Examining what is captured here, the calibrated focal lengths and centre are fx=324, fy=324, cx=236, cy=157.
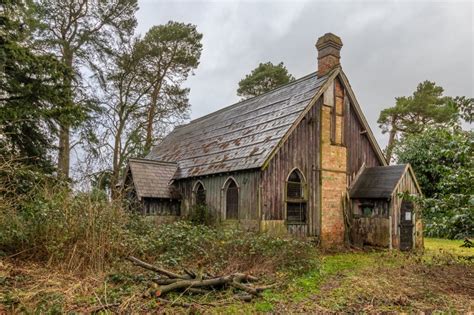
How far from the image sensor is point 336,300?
641 centimetres

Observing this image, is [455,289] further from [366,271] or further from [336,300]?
[336,300]

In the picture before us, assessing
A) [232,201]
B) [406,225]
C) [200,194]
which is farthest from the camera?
[200,194]

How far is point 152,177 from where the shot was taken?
16.8 metres

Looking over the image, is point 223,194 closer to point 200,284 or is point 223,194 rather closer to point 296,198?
point 296,198

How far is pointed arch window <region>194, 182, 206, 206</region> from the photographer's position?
15.5 m

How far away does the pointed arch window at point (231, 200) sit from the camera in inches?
532

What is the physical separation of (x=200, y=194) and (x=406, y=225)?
9.33 meters

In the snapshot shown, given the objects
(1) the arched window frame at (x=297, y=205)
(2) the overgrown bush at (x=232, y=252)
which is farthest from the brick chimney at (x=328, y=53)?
(2) the overgrown bush at (x=232, y=252)

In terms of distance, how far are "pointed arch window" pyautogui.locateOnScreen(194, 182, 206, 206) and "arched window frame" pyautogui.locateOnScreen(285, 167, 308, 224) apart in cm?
428

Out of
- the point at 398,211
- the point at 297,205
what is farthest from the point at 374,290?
the point at 398,211

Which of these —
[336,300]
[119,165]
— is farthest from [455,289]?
[119,165]

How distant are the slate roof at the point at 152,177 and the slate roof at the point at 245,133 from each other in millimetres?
609

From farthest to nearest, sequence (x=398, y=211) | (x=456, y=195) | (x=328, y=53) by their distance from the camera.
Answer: (x=328, y=53) < (x=398, y=211) < (x=456, y=195)

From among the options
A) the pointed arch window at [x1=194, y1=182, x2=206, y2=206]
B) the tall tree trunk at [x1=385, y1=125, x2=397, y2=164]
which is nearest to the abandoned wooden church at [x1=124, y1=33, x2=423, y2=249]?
the pointed arch window at [x1=194, y1=182, x2=206, y2=206]
